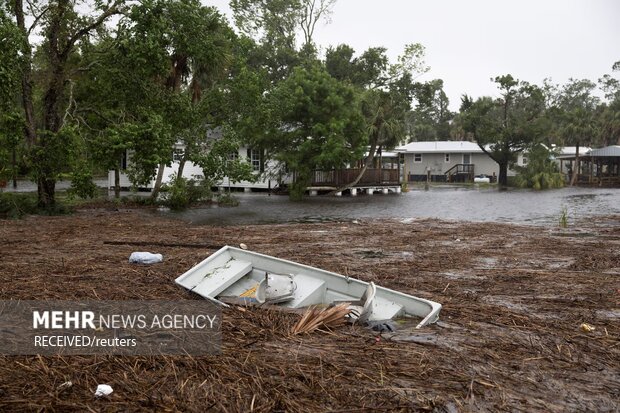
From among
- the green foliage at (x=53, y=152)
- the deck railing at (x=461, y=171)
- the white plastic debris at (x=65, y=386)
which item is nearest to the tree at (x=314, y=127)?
the green foliage at (x=53, y=152)

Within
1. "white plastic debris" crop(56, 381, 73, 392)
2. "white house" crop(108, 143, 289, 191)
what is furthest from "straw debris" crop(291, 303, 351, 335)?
"white house" crop(108, 143, 289, 191)

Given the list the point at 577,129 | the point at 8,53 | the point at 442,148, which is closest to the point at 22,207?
the point at 8,53

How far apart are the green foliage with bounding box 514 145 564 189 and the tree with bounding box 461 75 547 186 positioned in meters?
1.10

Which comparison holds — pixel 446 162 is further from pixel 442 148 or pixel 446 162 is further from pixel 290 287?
pixel 290 287

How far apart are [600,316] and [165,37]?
18086 millimetres

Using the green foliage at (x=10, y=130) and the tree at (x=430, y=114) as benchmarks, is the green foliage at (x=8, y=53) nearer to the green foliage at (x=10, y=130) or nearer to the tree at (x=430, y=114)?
the green foliage at (x=10, y=130)

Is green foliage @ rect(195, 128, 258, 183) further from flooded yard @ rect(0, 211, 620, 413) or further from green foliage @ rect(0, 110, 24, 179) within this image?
flooded yard @ rect(0, 211, 620, 413)

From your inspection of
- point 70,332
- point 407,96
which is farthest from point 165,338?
point 407,96

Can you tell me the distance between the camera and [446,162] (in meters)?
60.4

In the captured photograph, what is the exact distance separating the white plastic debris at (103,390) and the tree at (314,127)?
27.4 m

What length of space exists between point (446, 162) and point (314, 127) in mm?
32333

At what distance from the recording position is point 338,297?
6.42 metres

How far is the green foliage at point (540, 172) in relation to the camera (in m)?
48.8

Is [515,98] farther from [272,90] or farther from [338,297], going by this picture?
[338,297]
